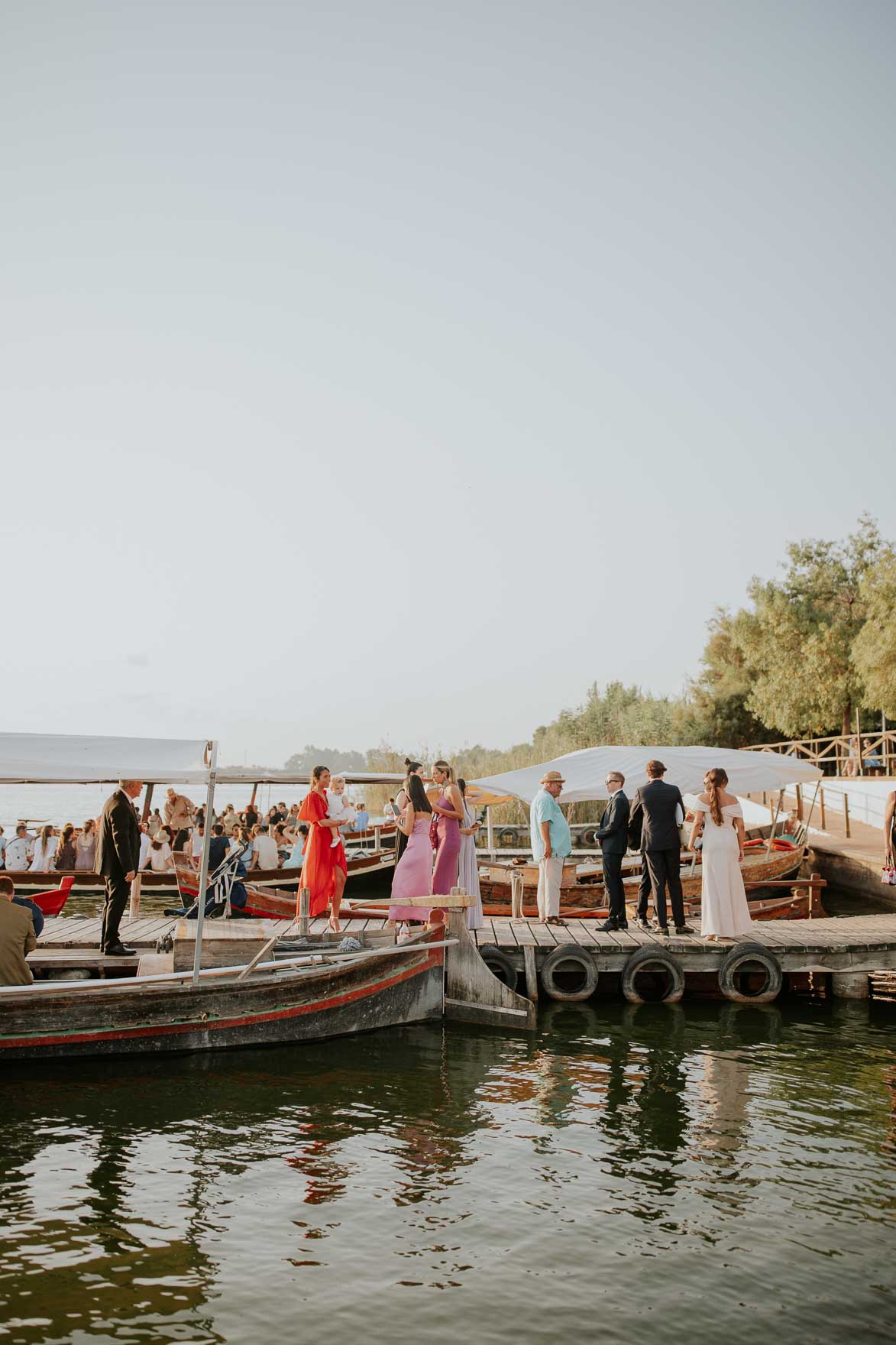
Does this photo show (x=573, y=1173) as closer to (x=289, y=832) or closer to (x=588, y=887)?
(x=588, y=887)

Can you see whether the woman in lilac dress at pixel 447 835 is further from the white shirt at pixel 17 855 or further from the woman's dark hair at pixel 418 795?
the white shirt at pixel 17 855

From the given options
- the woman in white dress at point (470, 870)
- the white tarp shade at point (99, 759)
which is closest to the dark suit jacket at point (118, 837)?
the white tarp shade at point (99, 759)

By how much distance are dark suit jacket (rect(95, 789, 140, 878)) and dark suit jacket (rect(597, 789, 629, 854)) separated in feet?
19.1

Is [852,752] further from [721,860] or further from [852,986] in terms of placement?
[721,860]

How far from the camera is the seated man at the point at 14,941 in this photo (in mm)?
9680

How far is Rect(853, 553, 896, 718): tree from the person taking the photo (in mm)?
34500

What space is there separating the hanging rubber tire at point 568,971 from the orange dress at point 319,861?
2.81 metres

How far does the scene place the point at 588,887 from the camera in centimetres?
1819

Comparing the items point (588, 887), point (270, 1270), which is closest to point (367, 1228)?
point (270, 1270)

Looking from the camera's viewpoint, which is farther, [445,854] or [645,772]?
[645,772]

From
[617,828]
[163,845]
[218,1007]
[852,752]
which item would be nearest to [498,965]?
[617,828]

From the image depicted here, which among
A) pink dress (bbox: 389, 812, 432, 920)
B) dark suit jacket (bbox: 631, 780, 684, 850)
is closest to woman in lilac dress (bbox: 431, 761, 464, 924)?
pink dress (bbox: 389, 812, 432, 920)

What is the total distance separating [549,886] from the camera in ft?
47.3

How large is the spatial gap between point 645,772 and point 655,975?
5.41 metres
